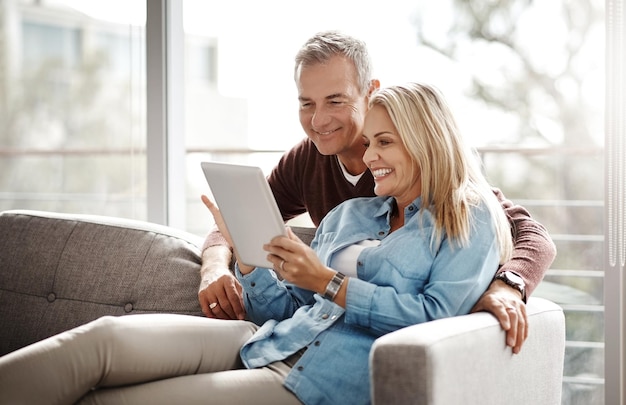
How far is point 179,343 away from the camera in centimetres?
187

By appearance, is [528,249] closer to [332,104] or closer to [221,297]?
[332,104]

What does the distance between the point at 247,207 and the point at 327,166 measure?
62cm

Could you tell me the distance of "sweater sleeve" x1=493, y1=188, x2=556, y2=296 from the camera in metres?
1.95

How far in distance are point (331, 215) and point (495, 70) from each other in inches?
35.1

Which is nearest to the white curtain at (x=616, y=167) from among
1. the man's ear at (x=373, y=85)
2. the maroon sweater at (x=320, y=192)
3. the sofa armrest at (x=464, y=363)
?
the maroon sweater at (x=320, y=192)

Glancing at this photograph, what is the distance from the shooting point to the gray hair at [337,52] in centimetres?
231

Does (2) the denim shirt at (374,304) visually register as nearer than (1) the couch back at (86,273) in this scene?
Yes

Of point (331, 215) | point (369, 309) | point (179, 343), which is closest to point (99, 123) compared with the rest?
point (331, 215)

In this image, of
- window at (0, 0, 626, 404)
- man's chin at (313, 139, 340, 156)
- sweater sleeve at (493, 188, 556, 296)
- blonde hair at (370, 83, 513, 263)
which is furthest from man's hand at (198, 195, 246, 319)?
window at (0, 0, 626, 404)

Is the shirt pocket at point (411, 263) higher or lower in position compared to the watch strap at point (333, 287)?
higher

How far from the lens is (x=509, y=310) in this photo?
1.79 meters

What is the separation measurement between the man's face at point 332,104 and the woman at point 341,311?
34 cm

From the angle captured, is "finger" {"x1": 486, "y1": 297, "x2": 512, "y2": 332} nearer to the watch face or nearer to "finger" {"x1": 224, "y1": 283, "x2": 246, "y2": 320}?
the watch face

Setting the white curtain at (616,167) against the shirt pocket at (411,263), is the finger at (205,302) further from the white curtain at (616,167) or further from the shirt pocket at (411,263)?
the white curtain at (616,167)
